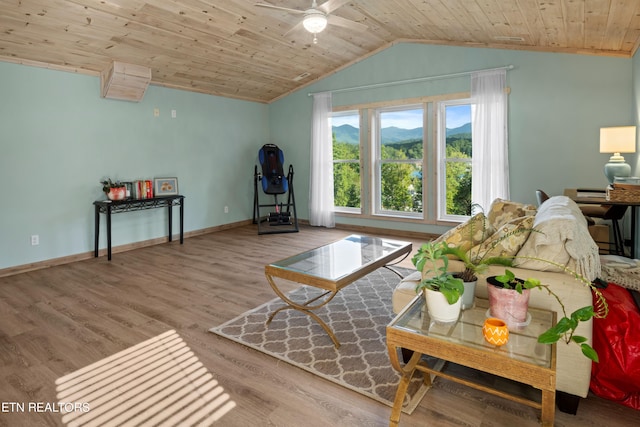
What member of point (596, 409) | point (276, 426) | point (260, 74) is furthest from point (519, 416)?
point (260, 74)

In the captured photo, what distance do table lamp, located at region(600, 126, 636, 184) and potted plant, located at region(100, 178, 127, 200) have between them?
220 inches

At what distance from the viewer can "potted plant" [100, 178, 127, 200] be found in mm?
4961

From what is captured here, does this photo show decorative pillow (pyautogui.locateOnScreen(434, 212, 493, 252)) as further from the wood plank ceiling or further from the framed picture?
the framed picture

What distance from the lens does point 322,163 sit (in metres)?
6.84

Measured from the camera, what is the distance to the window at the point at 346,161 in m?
6.72

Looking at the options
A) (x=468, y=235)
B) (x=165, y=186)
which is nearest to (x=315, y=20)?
(x=468, y=235)

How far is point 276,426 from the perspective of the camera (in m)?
1.82

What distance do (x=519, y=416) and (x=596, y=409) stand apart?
1.34 feet

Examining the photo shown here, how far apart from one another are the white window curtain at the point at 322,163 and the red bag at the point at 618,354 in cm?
512

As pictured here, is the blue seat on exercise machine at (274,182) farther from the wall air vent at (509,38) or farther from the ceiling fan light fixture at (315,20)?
the wall air vent at (509,38)

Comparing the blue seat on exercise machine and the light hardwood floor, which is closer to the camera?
the light hardwood floor

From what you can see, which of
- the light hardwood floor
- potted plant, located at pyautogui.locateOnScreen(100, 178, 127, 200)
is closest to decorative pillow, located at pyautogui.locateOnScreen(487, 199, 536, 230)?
the light hardwood floor

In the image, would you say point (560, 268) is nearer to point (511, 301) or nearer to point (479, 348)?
point (511, 301)
